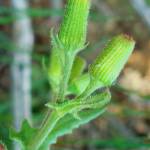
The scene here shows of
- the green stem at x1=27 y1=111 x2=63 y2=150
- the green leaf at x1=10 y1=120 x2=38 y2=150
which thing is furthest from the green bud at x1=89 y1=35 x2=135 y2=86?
the green leaf at x1=10 y1=120 x2=38 y2=150

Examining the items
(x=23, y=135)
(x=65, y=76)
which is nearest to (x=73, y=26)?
(x=65, y=76)

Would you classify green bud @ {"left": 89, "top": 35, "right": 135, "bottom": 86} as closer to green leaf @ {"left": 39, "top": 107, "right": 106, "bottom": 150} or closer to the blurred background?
green leaf @ {"left": 39, "top": 107, "right": 106, "bottom": 150}

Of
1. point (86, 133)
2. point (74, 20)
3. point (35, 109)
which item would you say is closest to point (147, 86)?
point (86, 133)

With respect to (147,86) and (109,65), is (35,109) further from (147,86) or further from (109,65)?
(109,65)

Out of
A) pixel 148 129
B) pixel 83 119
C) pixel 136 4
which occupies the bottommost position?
pixel 148 129

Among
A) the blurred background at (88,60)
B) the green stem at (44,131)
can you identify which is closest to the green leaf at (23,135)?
the green stem at (44,131)

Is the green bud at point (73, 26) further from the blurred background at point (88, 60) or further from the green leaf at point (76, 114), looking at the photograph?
the blurred background at point (88, 60)
